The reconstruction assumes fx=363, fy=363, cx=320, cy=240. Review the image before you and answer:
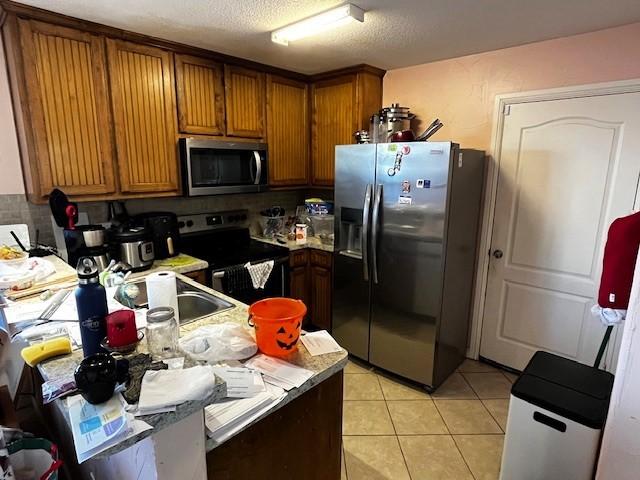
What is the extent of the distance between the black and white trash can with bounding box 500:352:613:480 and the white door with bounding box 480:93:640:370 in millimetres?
909

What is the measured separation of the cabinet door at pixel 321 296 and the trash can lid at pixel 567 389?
5.60 feet

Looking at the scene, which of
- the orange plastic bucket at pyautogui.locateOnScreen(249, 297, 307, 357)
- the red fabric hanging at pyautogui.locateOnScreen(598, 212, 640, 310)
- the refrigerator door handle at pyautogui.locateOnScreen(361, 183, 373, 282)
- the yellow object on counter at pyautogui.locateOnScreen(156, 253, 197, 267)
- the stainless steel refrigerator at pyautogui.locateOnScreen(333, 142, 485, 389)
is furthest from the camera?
the refrigerator door handle at pyautogui.locateOnScreen(361, 183, 373, 282)

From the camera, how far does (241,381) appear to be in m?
1.05

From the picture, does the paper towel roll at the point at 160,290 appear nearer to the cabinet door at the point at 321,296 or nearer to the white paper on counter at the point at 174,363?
the white paper on counter at the point at 174,363

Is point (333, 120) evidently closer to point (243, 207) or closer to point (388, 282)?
point (243, 207)

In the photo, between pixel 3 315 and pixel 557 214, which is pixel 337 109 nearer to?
pixel 557 214

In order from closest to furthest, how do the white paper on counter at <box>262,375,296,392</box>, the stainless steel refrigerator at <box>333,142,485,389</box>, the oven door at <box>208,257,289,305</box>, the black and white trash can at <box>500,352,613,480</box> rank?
the white paper on counter at <box>262,375,296,392</box> → the black and white trash can at <box>500,352,613,480</box> → the stainless steel refrigerator at <box>333,142,485,389</box> → the oven door at <box>208,257,289,305</box>

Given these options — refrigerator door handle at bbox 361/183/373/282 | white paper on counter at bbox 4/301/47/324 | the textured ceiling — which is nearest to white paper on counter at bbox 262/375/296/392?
white paper on counter at bbox 4/301/47/324

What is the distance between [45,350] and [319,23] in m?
2.05

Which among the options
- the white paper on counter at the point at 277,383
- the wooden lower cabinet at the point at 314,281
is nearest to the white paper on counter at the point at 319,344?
the white paper on counter at the point at 277,383

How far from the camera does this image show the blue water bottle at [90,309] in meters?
1.02

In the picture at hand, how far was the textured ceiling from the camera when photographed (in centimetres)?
189

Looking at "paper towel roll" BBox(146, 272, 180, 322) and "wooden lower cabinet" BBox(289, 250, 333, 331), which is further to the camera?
"wooden lower cabinet" BBox(289, 250, 333, 331)

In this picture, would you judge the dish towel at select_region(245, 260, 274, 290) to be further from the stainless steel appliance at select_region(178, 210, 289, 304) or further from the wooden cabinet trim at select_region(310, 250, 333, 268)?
the wooden cabinet trim at select_region(310, 250, 333, 268)
